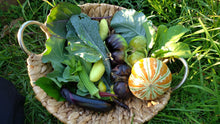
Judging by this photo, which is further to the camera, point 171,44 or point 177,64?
point 177,64

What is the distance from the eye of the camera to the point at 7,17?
2455 mm

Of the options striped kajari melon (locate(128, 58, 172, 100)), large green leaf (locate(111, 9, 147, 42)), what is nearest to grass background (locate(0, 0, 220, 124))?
large green leaf (locate(111, 9, 147, 42))

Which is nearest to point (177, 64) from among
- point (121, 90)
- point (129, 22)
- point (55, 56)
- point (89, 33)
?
point (129, 22)

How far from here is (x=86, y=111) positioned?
1.75 m

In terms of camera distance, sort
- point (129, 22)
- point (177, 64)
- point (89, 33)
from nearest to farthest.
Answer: point (89, 33) < point (129, 22) < point (177, 64)

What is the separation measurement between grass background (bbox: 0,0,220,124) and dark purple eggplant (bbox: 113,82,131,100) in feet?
1.47

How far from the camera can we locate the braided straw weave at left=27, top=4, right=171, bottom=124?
161 cm

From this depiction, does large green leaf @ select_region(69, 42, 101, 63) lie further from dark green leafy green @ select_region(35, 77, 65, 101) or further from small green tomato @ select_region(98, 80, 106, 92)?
dark green leafy green @ select_region(35, 77, 65, 101)

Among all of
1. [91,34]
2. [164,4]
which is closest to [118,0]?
[164,4]

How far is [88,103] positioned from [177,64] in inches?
46.5

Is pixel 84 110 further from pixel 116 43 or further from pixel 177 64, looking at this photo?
pixel 177 64

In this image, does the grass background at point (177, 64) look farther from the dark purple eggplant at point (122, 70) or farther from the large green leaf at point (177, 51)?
the dark purple eggplant at point (122, 70)

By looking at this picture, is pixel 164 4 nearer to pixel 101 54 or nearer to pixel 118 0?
pixel 118 0

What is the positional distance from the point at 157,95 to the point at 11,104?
1340mm
